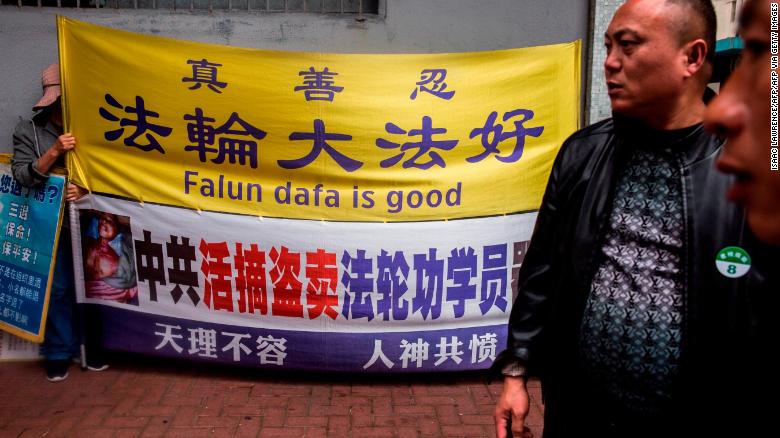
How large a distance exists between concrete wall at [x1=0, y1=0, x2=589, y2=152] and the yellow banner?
0.63m

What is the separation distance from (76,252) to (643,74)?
356cm

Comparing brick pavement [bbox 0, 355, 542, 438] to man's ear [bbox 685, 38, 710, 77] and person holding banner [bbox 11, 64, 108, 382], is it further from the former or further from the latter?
man's ear [bbox 685, 38, 710, 77]

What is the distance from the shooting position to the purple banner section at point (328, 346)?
12.4ft

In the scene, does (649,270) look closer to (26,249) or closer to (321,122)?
(321,122)

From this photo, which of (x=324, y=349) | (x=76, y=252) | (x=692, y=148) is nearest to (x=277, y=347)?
(x=324, y=349)

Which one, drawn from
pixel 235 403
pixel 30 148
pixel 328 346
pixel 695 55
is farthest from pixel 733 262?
pixel 30 148

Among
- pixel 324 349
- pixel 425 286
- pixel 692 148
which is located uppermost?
pixel 692 148

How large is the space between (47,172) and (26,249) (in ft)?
1.73

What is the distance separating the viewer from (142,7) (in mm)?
4312

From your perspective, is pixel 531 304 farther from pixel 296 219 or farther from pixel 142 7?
pixel 142 7

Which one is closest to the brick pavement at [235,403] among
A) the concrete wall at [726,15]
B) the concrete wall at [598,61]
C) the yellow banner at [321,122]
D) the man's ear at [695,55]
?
the yellow banner at [321,122]

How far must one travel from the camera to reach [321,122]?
3637 millimetres

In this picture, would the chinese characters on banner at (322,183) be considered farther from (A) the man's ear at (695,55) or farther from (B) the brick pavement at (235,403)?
(A) the man's ear at (695,55)

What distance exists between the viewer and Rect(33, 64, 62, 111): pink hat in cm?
381
